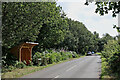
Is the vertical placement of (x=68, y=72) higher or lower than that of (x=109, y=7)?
lower

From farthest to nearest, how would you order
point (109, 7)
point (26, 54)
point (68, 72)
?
point (26, 54) < point (68, 72) < point (109, 7)

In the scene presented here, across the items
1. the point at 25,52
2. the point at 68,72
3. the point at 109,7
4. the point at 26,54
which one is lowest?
the point at 68,72

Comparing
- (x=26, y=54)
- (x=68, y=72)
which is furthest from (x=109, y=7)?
(x=26, y=54)

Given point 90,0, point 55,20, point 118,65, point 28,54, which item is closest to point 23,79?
point 118,65

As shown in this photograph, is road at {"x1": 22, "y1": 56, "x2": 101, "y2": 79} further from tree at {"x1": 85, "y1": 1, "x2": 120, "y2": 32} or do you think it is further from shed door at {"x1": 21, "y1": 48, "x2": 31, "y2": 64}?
tree at {"x1": 85, "y1": 1, "x2": 120, "y2": 32}

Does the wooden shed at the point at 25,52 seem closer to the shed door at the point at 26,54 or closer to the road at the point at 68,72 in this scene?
the shed door at the point at 26,54

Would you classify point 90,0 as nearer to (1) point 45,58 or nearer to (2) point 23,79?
(2) point 23,79

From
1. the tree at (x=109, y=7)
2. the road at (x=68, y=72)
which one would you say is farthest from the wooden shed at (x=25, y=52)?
the tree at (x=109, y=7)

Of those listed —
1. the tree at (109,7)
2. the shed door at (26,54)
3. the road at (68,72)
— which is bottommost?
the road at (68,72)

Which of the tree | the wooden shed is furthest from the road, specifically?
the tree

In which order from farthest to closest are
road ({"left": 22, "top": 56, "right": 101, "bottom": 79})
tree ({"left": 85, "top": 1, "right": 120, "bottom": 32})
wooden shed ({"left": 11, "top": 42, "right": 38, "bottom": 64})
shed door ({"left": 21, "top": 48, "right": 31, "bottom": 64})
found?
shed door ({"left": 21, "top": 48, "right": 31, "bottom": 64})
wooden shed ({"left": 11, "top": 42, "right": 38, "bottom": 64})
road ({"left": 22, "top": 56, "right": 101, "bottom": 79})
tree ({"left": 85, "top": 1, "right": 120, "bottom": 32})

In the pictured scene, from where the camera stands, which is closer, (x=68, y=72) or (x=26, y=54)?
(x=68, y=72)

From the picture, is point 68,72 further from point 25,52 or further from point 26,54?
point 25,52

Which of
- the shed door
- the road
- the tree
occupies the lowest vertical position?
the road
